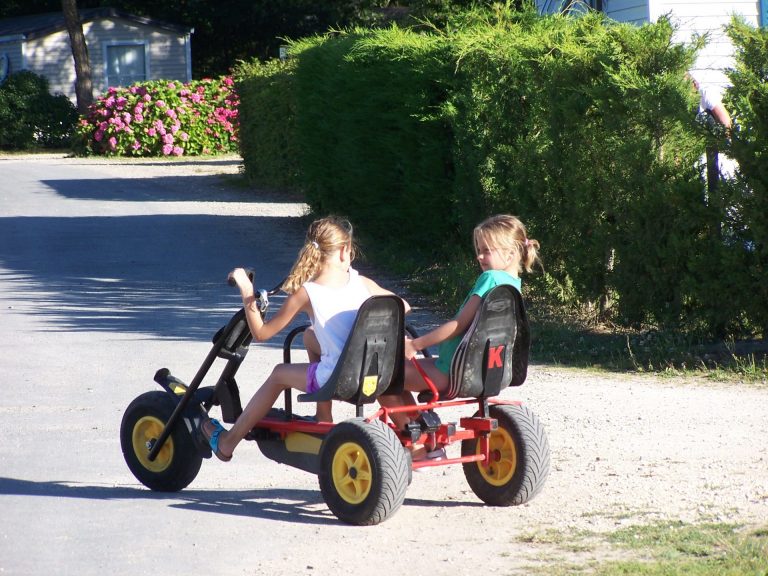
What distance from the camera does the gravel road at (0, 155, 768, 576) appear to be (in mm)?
4738

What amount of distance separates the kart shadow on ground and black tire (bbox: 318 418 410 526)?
0.16 m

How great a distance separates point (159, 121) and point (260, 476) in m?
29.3

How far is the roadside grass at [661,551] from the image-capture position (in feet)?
14.1

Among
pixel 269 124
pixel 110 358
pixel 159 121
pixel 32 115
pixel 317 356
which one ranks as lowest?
pixel 110 358

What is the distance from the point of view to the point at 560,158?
32.4 feet

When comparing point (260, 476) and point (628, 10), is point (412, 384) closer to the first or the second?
point (260, 476)

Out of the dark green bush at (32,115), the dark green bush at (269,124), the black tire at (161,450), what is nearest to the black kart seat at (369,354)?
the black tire at (161,450)

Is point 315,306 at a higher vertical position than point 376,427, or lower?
higher

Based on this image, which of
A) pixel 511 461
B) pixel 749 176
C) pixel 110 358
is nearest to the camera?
pixel 511 461

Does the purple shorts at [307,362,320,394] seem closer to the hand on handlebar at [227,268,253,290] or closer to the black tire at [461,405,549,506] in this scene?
the hand on handlebar at [227,268,253,290]

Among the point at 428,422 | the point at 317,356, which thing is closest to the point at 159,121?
the point at 317,356

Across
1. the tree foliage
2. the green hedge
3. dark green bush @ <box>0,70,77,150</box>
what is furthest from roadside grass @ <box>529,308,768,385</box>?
the tree foliage

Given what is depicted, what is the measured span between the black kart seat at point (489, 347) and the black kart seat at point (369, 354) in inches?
11.5

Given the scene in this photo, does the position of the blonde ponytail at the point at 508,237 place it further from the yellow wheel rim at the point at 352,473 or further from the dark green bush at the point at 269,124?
the dark green bush at the point at 269,124
